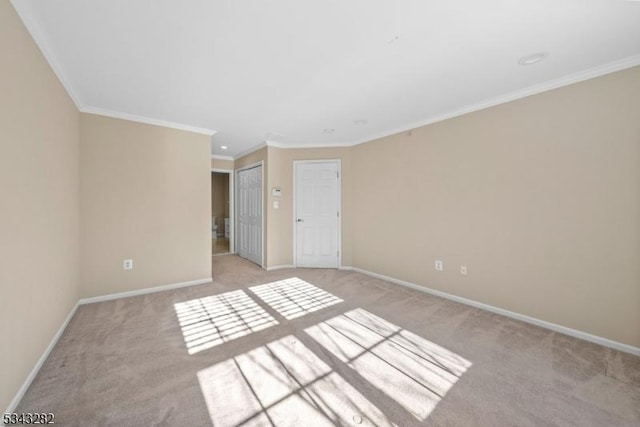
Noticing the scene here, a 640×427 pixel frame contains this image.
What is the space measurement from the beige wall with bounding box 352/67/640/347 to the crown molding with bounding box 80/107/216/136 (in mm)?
3175

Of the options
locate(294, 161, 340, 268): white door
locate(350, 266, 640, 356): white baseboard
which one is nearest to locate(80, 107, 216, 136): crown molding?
locate(294, 161, 340, 268): white door

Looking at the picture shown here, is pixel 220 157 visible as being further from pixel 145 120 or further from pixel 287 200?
pixel 145 120

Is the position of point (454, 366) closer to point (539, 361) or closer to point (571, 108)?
point (539, 361)

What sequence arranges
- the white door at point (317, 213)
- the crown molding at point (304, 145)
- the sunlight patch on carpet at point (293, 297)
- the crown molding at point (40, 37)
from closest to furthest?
1. the crown molding at point (40, 37)
2. the sunlight patch on carpet at point (293, 297)
3. the crown molding at point (304, 145)
4. the white door at point (317, 213)

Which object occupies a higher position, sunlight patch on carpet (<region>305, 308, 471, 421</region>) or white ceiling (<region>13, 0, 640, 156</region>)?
white ceiling (<region>13, 0, 640, 156</region>)

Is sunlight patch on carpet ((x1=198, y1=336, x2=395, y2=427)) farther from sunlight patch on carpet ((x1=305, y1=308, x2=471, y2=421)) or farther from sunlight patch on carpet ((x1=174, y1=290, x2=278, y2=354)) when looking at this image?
sunlight patch on carpet ((x1=174, y1=290, x2=278, y2=354))

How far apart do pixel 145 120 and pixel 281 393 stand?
12.4ft

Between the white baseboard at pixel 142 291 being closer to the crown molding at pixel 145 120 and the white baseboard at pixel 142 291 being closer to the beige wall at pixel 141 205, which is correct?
the beige wall at pixel 141 205

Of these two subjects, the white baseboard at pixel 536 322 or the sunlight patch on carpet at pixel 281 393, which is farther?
the white baseboard at pixel 536 322

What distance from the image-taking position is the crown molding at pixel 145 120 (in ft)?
10.5

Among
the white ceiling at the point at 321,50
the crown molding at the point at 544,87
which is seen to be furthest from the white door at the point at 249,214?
the crown molding at the point at 544,87

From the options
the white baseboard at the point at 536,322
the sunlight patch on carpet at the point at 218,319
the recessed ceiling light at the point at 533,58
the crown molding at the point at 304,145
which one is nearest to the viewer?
the recessed ceiling light at the point at 533,58

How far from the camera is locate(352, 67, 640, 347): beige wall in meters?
2.23

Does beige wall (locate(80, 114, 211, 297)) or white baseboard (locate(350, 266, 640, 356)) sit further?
beige wall (locate(80, 114, 211, 297))
